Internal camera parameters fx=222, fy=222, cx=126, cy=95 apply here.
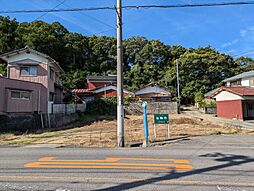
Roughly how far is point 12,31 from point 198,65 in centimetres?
3642

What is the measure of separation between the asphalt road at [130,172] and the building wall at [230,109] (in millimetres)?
18658

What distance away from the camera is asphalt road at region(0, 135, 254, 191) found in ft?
15.3

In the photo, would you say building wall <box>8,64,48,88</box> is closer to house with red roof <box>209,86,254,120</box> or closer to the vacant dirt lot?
the vacant dirt lot

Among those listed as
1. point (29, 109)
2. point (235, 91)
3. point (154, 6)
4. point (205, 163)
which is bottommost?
point (205, 163)

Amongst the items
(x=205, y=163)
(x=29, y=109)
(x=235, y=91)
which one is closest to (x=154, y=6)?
(x=205, y=163)

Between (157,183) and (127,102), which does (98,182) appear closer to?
(157,183)

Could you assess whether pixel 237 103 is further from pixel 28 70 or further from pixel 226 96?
pixel 28 70

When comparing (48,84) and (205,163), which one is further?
(48,84)

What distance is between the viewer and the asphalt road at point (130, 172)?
4.67m

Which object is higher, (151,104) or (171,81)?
(171,81)

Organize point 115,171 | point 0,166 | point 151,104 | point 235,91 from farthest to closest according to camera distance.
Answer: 1. point 151,104
2. point 235,91
3. point 0,166
4. point 115,171

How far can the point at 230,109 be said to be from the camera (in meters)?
27.0

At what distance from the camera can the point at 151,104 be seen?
3200cm

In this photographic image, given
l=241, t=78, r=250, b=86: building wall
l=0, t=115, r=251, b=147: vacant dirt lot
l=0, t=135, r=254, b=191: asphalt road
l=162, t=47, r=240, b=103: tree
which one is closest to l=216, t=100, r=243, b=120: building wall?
l=241, t=78, r=250, b=86: building wall
